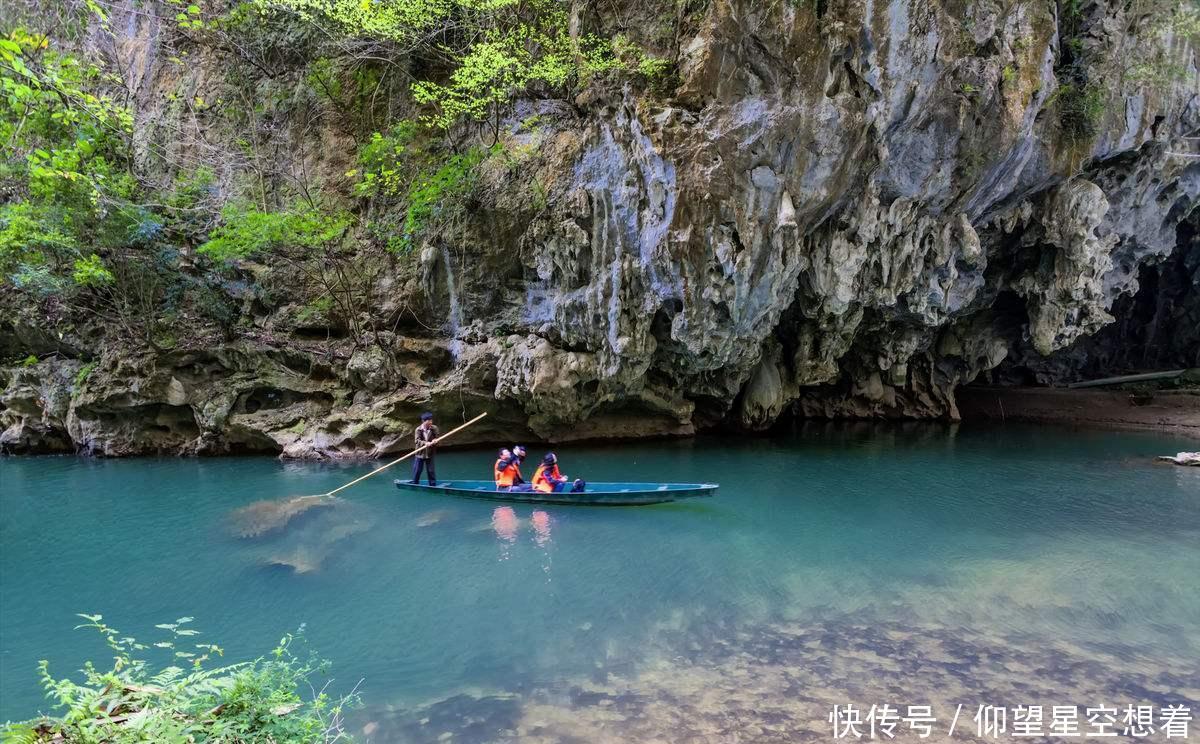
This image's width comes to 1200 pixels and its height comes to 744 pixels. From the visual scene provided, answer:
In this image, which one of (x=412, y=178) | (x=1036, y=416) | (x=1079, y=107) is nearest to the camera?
(x=1079, y=107)

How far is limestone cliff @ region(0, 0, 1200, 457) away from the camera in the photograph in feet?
38.5

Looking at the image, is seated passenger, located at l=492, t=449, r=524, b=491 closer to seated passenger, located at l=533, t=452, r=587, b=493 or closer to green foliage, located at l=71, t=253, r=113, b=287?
seated passenger, located at l=533, t=452, r=587, b=493

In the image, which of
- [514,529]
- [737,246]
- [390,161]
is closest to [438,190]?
[390,161]

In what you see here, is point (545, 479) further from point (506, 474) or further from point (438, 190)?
point (438, 190)

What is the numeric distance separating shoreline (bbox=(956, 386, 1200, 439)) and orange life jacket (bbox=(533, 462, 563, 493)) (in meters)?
18.7

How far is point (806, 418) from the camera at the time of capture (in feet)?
77.6

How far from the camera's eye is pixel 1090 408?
2161cm

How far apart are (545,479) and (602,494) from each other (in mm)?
1132

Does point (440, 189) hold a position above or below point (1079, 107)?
below

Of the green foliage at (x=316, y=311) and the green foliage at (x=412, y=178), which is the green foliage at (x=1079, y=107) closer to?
the green foliage at (x=412, y=178)

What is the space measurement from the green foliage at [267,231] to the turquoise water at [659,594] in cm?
597

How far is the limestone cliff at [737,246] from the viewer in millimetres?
11727

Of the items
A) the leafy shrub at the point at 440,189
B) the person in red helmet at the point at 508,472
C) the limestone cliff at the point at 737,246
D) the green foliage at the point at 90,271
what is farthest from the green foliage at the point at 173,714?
the green foliage at the point at 90,271

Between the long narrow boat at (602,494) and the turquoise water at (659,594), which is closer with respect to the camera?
the turquoise water at (659,594)
